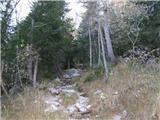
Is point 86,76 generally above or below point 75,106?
above

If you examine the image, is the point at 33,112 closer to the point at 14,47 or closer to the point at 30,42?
the point at 14,47

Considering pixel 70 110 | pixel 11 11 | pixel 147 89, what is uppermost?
pixel 11 11

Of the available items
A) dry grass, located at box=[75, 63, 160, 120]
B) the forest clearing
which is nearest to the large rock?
the forest clearing

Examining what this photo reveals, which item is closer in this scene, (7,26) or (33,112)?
(33,112)

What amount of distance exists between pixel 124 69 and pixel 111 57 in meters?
3.97

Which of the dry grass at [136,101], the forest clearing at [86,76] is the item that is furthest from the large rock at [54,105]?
the dry grass at [136,101]

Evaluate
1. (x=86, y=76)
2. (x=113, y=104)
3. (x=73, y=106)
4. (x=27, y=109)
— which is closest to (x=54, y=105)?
(x=73, y=106)

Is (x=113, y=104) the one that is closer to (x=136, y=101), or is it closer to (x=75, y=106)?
(x=136, y=101)

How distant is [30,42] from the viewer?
655 inches

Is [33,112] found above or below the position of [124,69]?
below

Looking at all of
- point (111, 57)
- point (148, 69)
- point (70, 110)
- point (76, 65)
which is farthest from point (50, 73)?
point (70, 110)

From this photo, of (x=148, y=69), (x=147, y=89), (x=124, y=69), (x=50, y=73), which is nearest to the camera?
(x=147, y=89)

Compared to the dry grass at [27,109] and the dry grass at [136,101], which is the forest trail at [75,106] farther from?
the dry grass at [27,109]

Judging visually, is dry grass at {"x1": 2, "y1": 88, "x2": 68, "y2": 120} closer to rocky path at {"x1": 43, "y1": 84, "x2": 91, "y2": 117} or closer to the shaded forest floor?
the shaded forest floor
